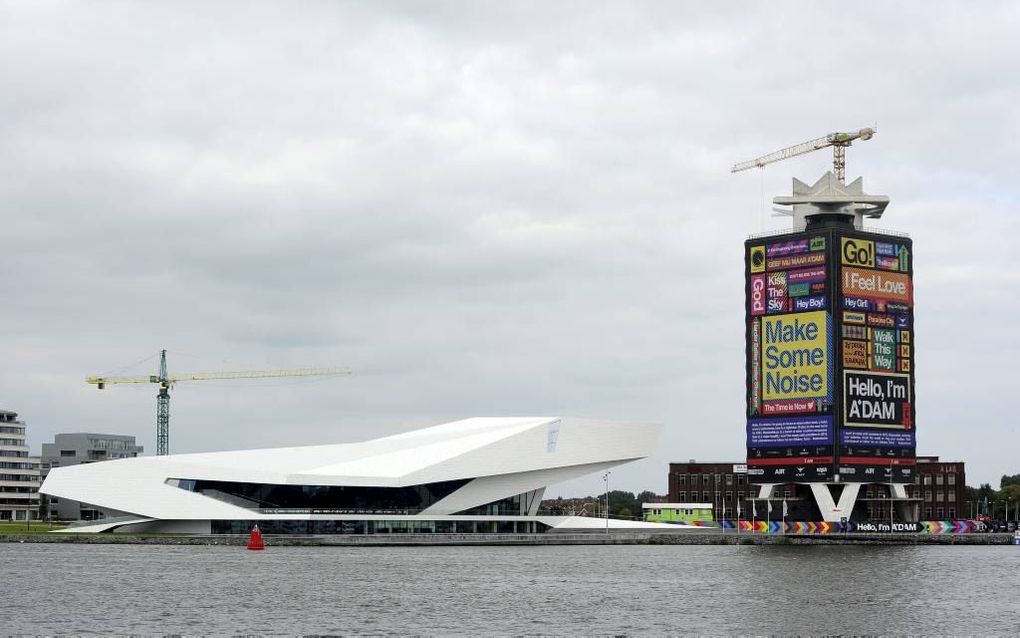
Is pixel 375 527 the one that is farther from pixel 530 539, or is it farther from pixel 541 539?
pixel 541 539

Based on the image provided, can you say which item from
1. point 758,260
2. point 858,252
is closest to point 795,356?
point 758,260

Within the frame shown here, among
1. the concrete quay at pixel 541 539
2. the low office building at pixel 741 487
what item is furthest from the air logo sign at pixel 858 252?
the low office building at pixel 741 487

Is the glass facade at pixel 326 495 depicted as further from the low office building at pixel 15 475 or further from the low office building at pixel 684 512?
the low office building at pixel 15 475

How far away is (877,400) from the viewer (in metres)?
137

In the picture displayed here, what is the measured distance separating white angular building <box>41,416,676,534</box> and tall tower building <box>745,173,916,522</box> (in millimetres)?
12331

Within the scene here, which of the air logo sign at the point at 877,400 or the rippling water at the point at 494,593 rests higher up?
the air logo sign at the point at 877,400

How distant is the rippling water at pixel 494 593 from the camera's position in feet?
177

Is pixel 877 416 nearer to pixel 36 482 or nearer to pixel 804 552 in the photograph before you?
pixel 804 552

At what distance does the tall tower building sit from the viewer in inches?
5335

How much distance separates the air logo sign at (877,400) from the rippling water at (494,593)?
105 ft

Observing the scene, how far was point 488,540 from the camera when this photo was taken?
404 feet

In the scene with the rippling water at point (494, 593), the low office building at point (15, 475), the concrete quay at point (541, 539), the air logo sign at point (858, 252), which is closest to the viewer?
the rippling water at point (494, 593)

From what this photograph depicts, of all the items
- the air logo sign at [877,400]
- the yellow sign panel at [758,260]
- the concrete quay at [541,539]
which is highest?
the yellow sign panel at [758,260]

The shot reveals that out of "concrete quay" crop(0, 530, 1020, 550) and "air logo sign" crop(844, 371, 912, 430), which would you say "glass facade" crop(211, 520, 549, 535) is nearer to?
"concrete quay" crop(0, 530, 1020, 550)
